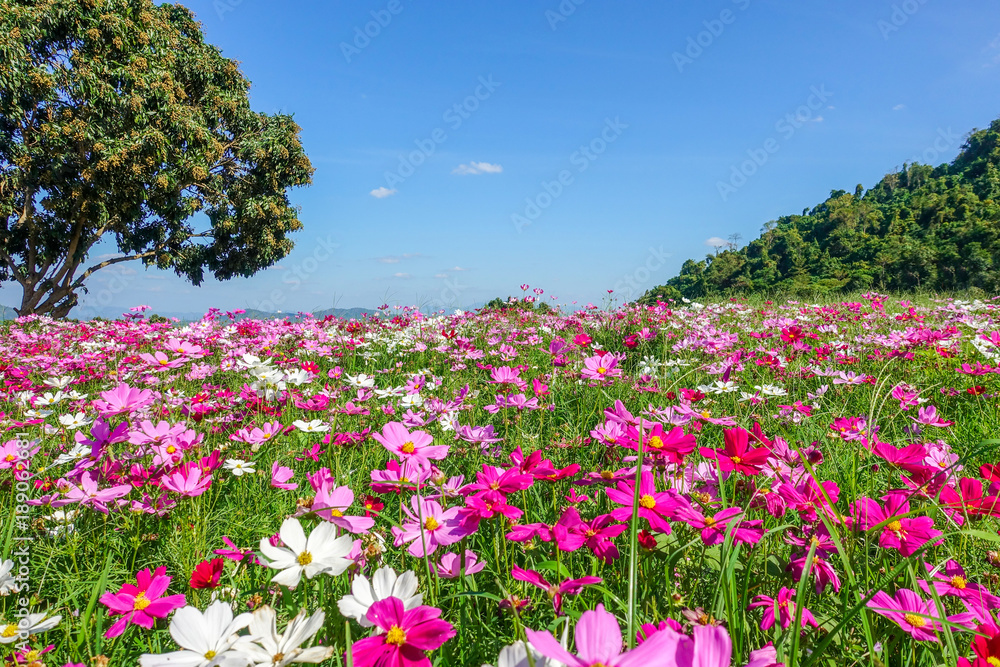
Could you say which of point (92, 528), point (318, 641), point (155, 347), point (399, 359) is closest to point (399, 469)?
point (318, 641)

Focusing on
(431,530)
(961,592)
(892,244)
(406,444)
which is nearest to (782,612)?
(961,592)

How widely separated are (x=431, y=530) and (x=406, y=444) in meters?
0.18

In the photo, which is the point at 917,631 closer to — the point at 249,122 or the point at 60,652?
the point at 60,652

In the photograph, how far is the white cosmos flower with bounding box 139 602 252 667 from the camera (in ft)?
1.81

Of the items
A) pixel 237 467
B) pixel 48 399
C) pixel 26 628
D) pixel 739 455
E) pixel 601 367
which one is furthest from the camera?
pixel 48 399

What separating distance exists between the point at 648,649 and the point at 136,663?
1.10m

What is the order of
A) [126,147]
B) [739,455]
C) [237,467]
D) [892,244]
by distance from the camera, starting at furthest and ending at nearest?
1. [892,244]
2. [126,147]
3. [237,467]
4. [739,455]

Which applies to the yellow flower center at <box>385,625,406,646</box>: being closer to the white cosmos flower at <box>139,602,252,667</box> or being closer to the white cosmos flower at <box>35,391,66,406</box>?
the white cosmos flower at <box>139,602,252,667</box>

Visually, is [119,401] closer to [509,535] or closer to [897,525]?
[509,535]

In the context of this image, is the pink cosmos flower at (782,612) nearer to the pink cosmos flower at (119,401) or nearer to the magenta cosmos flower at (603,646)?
the magenta cosmos flower at (603,646)

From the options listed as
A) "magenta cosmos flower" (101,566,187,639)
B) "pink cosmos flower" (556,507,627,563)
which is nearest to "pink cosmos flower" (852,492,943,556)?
"pink cosmos flower" (556,507,627,563)

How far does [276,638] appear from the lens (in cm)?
60

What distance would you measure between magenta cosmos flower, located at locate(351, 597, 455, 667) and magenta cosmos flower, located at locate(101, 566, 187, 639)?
0.45m

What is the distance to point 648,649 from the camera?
428mm
